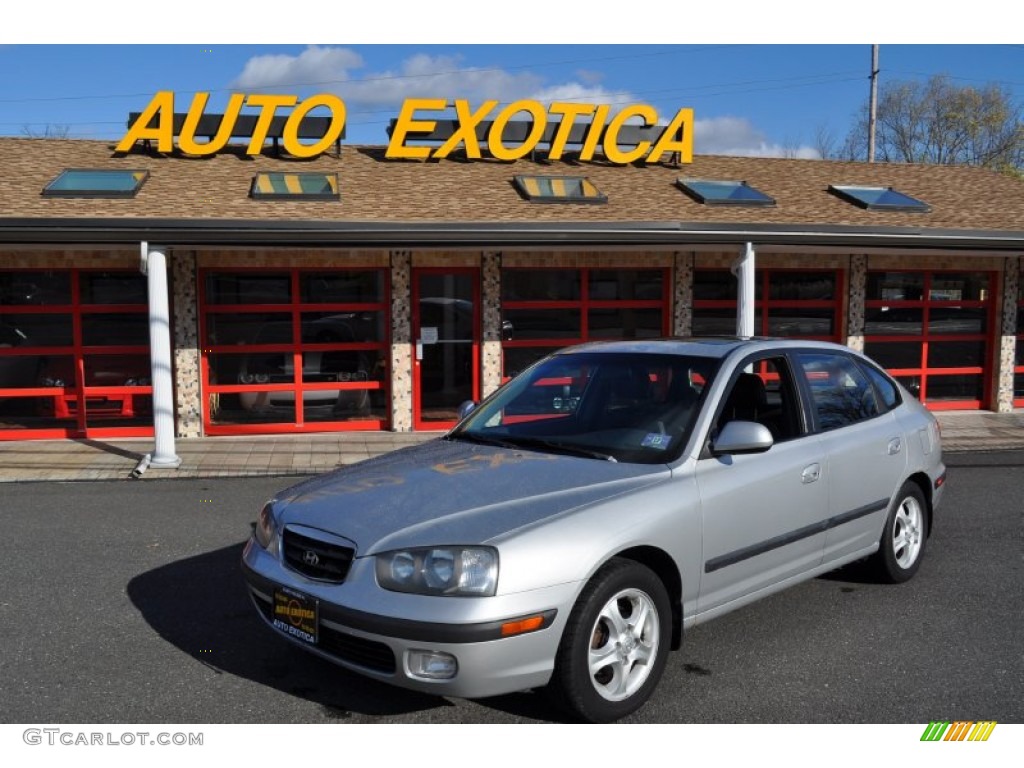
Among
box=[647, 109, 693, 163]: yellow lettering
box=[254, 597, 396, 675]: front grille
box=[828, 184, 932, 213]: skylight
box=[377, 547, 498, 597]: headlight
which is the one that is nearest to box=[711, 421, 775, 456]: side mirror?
Result: box=[377, 547, 498, 597]: headlight

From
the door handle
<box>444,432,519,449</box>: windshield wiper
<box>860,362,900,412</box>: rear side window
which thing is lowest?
the door handle

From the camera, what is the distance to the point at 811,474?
4816 mm

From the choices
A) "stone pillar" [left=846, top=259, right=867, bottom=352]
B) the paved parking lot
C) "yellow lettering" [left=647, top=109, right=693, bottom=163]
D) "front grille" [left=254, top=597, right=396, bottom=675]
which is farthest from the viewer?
"yellow lettering" [left=647, top=109, right=693, bottom=163]

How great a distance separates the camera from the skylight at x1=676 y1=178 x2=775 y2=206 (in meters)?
13.0

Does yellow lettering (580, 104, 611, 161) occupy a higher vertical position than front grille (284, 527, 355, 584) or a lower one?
higher

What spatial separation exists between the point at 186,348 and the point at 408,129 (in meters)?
5.02

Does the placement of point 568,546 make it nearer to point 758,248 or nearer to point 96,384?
point 758,248

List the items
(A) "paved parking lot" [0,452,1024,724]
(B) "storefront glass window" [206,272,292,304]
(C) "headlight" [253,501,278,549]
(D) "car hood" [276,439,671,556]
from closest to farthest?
(D) "car hood" [276,439,671,556], (A) "paved parking lot" [0,452,1024,724], (C) "headlight" [253,501,278,549], (B) "storefront glass window" [206,272,292,304]

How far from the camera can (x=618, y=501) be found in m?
3.88

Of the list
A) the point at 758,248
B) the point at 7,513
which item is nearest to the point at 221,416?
the point at 7,513

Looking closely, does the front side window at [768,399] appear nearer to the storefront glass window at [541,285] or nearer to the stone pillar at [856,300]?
the storefront glass window at [541,285]

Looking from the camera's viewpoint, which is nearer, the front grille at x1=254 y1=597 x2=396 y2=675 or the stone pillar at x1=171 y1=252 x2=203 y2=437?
the front grille at x1=254 y1=597 x2=396 y2=675

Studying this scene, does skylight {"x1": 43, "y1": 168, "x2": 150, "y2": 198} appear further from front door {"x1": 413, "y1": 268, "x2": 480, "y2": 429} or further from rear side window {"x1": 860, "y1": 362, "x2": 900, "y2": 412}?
rear side window {"x1": 860, "y1": 362, "x2": 900, "y2": 412}

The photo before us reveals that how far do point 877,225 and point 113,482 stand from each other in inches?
383
